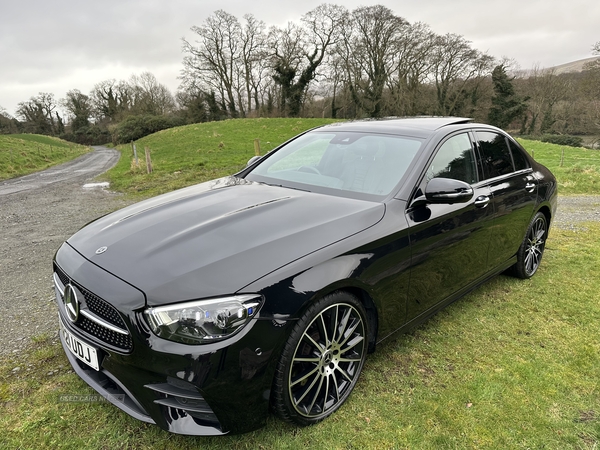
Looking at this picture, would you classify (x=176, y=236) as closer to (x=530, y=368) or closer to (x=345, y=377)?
(x=345, y=377)

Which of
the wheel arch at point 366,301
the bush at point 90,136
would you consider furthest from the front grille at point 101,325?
the bush at point 90,136

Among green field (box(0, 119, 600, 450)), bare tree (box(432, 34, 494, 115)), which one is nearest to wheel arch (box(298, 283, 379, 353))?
green field (box(0, 119, 600, 450))

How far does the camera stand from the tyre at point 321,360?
190 cm

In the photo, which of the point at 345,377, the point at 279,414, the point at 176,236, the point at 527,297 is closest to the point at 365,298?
the point at 345,377

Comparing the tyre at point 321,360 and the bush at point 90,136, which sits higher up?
the tyre at point 321,360

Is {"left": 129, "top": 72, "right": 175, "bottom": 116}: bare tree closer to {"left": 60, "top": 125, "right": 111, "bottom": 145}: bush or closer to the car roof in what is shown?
{"left": 60, "top": 125, "right": 111, "bottom": 145}: bush

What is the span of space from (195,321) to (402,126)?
2298 mm

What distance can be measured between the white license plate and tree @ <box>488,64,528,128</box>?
46.8 m

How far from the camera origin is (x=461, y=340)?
301 centimetres

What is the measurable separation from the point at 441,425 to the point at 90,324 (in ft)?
6.38

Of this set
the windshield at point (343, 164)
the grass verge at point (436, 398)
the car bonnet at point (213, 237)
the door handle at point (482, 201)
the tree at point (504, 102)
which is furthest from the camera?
the tree at point (504, 102)

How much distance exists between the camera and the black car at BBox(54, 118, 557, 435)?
1.70 meters

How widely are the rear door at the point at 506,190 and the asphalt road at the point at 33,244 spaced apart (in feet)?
12.1

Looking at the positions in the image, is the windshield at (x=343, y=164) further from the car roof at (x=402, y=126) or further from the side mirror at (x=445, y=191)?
the side mirror at (x=445, y=191)
